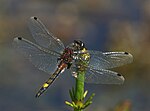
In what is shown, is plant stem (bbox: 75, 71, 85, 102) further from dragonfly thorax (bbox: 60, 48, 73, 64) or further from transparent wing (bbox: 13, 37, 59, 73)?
transparent wing (bbox: 13, 37, 59, 73)

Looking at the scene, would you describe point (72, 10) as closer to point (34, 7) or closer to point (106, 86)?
point (34, 7)

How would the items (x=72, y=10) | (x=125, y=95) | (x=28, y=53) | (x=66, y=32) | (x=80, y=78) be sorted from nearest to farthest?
(x=80, y=78) < (x=28, y=53) < (x=125, y=95) < (x=66, y=32) < (x=72, y=10)

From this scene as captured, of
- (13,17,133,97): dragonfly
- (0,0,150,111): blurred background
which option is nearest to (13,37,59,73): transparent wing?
(13,17,133,97): dragonfly

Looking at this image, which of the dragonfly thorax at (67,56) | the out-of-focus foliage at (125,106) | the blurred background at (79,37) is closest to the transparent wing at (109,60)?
the dragonfly thorax at (67,56)

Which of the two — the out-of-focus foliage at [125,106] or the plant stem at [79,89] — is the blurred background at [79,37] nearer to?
the out-of-focus foliage at [125,106]

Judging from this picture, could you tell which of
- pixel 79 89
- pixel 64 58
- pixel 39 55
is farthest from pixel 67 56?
pixel 79 89

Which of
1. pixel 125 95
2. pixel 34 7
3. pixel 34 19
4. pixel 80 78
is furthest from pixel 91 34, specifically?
pixel 80 78

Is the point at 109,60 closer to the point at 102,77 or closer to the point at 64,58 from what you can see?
the point at 102,77
